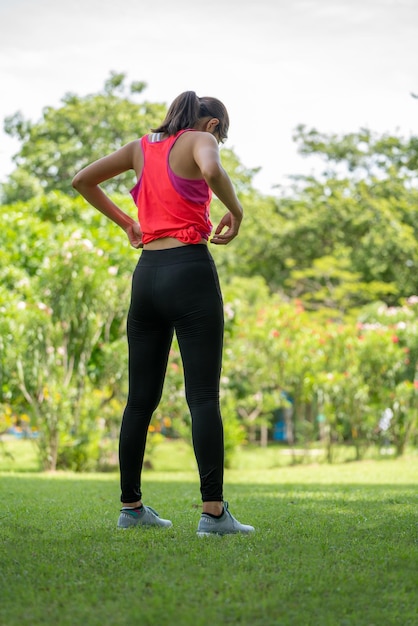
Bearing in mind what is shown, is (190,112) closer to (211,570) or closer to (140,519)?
(140,519)

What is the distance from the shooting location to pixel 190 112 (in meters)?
3.68

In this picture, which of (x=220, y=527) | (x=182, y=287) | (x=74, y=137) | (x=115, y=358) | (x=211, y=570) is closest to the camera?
(x=211, y=570)

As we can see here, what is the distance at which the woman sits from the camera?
3.51 meters

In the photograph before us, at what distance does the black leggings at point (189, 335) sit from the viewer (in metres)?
3.52

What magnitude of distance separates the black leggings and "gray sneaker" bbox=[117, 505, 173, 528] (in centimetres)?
5

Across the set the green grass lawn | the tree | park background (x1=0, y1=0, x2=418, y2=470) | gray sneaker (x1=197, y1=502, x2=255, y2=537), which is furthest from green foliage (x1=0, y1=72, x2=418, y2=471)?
the tree

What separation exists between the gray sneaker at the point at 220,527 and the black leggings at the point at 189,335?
0.26ft

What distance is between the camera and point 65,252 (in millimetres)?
9508

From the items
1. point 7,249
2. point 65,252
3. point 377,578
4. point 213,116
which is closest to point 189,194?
point 213,116

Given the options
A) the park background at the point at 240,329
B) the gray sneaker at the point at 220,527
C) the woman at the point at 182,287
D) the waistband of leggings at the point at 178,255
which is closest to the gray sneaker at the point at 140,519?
the woman at the point at 182,287

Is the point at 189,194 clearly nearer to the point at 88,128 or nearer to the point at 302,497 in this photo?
the point at 302,497

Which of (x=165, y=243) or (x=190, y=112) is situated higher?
(x=190, y=112)

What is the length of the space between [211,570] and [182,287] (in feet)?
4.15

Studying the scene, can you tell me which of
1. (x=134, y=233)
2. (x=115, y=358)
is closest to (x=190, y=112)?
(x=134, y=233)
